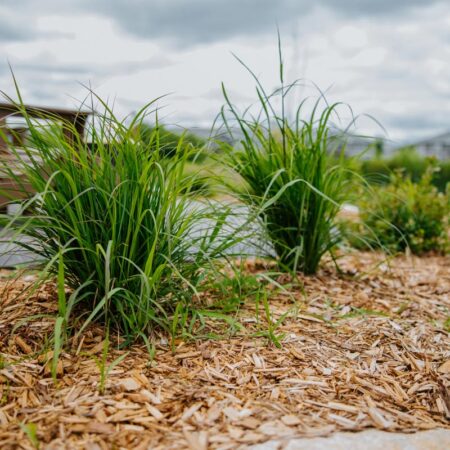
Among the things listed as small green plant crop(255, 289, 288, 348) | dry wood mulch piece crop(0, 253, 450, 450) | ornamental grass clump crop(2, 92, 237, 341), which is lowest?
dry wood mulch piece crop(0, 253, 450, 450)

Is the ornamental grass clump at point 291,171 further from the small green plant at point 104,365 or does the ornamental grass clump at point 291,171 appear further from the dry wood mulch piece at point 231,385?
the small green plant at point 104,365

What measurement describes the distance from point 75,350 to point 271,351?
789mm

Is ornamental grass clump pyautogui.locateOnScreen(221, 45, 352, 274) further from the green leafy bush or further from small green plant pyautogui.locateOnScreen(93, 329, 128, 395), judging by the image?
the green leafy bush

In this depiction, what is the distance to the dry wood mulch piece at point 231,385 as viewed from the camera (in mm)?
1692

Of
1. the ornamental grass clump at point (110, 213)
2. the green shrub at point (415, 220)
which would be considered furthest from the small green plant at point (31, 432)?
the green shrub at point (415, 220)

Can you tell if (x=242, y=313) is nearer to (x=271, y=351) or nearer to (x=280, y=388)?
(x=271, y=351)

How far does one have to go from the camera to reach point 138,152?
2303 millimetres

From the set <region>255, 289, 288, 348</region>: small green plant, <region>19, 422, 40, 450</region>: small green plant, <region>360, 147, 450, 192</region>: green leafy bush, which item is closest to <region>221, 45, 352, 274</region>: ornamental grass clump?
<region>255, 289, 288, 348</region>: small green plant

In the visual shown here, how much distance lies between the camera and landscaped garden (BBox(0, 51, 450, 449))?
178cm

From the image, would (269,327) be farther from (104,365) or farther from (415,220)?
(415,220)

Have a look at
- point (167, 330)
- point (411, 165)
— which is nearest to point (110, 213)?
point (167, 330)

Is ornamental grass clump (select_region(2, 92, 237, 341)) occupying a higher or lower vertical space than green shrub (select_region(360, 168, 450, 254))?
higher

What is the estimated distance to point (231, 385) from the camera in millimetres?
2000

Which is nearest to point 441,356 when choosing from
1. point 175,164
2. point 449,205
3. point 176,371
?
point 176,371
